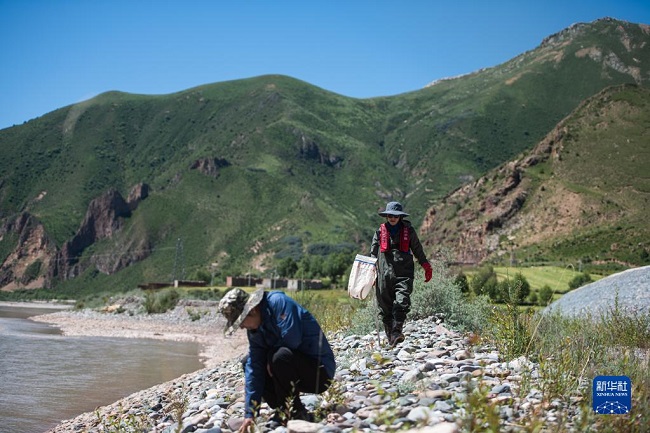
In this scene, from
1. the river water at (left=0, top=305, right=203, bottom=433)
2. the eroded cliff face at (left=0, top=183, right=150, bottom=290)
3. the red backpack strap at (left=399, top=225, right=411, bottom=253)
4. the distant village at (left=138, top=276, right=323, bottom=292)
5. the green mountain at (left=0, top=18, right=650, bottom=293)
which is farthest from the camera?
the eroded cliff face at (left=0, top=183, right=150, bottom=290)

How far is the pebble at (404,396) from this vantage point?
5285 millimetres

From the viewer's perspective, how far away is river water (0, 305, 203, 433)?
12664 mm

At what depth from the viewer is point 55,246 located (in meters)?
143

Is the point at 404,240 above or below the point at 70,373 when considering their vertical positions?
above

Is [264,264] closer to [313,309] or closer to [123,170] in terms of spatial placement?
[313,309]

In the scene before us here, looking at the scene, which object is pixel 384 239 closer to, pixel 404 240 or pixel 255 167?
pixel 404 240

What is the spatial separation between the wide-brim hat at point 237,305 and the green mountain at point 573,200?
169 feet

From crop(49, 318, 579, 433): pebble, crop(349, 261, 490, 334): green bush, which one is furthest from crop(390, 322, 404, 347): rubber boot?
crop(349, 261, 490, 334): green bush

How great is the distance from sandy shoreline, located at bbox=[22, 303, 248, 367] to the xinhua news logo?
18529 mm

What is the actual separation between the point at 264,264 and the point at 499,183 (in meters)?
40.0

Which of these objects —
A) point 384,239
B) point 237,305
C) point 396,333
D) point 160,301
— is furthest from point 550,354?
point 160,301

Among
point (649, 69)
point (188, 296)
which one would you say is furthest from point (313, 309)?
point (649, 69)

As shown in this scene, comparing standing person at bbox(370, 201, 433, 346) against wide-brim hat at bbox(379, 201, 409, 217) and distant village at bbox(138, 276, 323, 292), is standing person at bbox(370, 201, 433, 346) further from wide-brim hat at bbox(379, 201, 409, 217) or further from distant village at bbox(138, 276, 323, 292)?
distant village at bbox(138, 276, 323, 292)

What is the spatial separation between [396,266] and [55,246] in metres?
148
